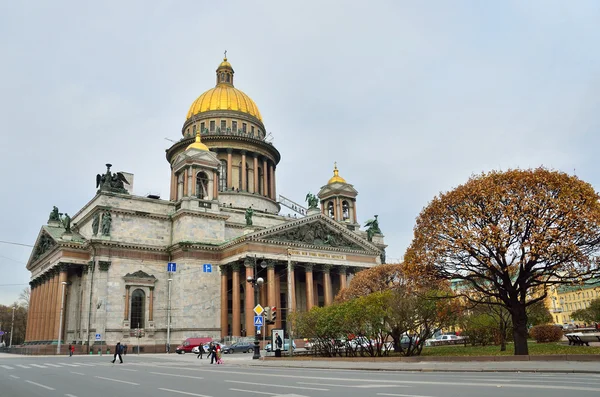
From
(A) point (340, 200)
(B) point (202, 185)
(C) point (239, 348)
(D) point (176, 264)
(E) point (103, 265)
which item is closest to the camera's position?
(C) point (239, 348)

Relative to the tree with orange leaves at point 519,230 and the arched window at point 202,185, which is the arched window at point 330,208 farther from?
the tree with orange leaves at point 519,230

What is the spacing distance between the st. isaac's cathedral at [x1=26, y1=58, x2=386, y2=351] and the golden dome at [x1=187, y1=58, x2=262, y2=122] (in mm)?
19386

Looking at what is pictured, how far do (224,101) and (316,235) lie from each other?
102 ft

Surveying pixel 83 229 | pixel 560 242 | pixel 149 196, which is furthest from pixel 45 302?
pixel 560 242

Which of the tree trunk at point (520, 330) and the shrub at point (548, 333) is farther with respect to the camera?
the shrub at point (548, 333)

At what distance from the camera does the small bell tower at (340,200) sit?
73.7 meters

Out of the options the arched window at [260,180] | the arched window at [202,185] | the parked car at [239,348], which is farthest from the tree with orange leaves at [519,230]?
the arched window at [260,180]

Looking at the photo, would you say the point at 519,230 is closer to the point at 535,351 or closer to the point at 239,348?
the point at 535,351

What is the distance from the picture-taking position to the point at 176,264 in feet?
182

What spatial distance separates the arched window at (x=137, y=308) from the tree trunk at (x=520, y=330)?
39053 millimetres

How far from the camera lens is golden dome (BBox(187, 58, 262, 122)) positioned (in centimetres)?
8012

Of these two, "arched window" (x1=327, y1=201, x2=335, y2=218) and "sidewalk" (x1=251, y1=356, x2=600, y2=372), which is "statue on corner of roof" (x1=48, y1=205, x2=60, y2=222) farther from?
"sidewalk" (x1=251, y1=356, x2=600, y2=372)

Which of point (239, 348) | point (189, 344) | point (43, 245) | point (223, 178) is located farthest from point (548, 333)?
point (43, 245)

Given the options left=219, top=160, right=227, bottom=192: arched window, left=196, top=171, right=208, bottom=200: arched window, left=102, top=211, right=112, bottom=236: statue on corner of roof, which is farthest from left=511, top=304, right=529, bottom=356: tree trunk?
left=219, top=160, right=227, bottom=192: arched window
